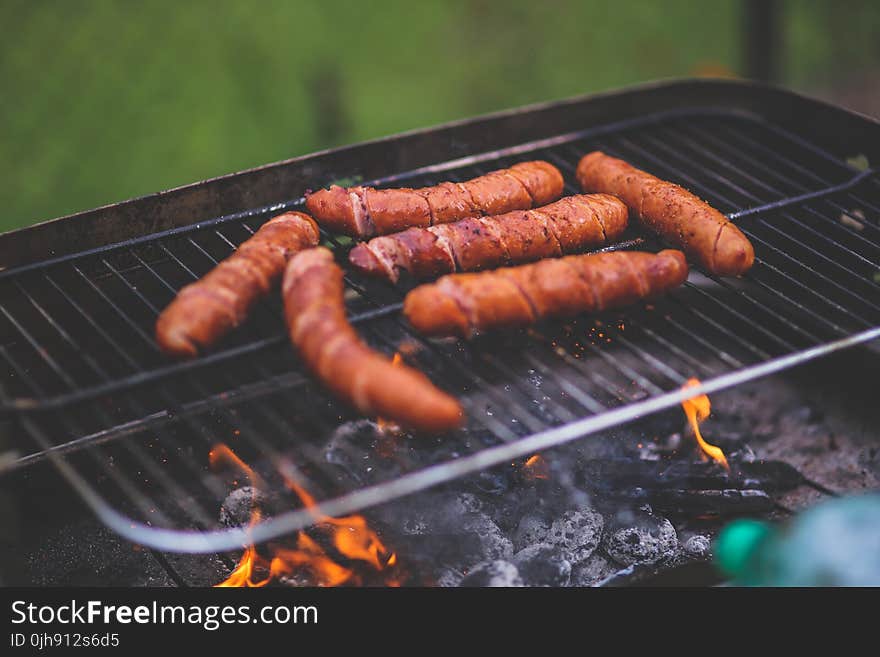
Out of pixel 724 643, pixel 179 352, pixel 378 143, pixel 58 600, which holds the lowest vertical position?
pixel 58 600

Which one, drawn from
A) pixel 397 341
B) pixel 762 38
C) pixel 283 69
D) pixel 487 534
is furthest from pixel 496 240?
pixel 762 38

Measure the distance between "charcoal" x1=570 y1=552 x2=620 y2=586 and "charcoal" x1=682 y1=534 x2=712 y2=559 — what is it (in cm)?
27

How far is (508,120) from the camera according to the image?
3.72 metres

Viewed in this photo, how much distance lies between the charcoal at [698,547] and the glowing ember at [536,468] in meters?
0.57

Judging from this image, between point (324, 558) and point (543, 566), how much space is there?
755 mm

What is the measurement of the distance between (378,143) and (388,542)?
163 cm

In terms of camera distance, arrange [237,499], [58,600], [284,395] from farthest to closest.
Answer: [284,395]
[237,499]
[58,600]

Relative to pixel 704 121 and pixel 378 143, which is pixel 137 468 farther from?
pixel 704 121

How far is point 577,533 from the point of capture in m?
2.96

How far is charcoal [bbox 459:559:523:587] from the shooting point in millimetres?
2584

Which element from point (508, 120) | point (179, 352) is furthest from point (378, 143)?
point (179, 352)

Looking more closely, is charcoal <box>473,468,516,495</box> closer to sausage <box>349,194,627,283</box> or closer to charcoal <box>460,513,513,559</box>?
charcoal <box>460,513,513,559</box>

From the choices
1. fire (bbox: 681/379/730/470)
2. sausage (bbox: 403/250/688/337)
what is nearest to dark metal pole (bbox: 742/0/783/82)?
fire (bbox: 681/379/730/470)

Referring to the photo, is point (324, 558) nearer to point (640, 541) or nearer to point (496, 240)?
point (640, 541)
